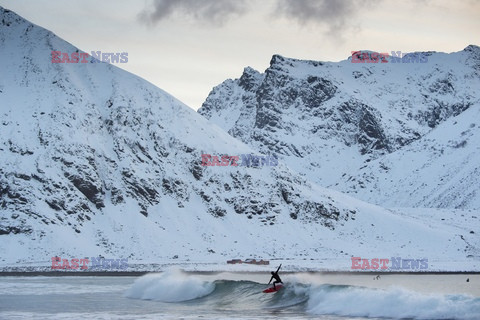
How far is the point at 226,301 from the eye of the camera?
62750 millimetres

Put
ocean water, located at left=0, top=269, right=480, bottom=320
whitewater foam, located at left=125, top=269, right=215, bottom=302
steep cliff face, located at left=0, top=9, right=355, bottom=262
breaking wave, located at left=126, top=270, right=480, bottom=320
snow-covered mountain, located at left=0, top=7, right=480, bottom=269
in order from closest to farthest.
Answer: breaking wave, located at left=126, top=270, right=480, bottom=320
ocean water, located at left=0, top=269, right=480, bottom=320
whitewater foam, located at left=125, top=269, right=215, bottom=302
snow-covered mountain, located at left=0, top=7, right=480, bottom=269
steep cliff face, located at left=0, top=9, right=355, bottom=262

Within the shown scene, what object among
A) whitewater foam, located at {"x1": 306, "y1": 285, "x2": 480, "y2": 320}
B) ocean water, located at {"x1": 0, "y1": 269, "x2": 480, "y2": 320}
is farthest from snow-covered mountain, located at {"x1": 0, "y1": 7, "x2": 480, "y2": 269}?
whitewater foam, located at {"x1": 306, "y1": 285, "x2": 480, "y2": 320}

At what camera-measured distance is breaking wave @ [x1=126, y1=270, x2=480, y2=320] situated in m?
44.8

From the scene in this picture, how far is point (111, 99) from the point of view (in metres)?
171

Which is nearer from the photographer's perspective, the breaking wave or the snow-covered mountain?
the breaking wave

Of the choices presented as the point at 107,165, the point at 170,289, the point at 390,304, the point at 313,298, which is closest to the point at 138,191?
the point at 107,165

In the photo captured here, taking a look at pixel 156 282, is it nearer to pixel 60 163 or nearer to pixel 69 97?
pixel 60 163

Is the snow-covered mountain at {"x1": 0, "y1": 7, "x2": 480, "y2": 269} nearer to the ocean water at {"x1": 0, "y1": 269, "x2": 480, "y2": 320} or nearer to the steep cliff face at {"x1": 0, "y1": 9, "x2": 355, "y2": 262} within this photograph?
the steep cliff face at {"x1": 0, "y1": 9, "x2": 355, "y2": 262}

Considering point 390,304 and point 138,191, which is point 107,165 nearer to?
point 138,191

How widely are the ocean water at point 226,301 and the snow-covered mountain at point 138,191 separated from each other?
5093 centimetres

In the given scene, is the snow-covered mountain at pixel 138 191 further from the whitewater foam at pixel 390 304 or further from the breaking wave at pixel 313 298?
the whitewater foam at pixel 390 304

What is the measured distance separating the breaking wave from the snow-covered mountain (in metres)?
51.0

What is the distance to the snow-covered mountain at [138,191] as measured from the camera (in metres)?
135

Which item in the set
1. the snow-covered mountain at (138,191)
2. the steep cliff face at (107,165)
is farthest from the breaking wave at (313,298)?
the steep cliff face at (107,165)
